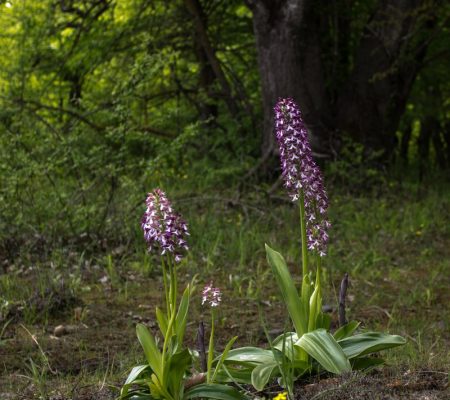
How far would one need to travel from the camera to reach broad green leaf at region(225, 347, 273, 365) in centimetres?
338

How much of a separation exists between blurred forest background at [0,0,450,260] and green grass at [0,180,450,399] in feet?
2.29

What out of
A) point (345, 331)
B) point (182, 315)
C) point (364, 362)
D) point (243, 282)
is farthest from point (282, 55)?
point (182, 315)

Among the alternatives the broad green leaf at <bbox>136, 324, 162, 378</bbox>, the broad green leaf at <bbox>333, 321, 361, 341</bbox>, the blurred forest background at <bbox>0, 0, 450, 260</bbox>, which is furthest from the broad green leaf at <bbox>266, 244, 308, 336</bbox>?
the blurred forest background at <bbox>0, 0, 450, 260</bbox>

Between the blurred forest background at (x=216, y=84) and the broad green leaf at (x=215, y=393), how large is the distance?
4366 millimetres

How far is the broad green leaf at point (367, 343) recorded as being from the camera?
10.8 ft

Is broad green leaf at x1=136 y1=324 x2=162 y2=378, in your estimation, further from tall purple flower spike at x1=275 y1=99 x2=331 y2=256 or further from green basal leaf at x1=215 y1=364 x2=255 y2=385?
tall purple flower spike at x1=275 y1=99 x2=331 y2=256

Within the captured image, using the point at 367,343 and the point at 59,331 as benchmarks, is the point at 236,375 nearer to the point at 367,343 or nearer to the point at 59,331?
the point at 367,343

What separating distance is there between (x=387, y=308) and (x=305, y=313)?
2.62m

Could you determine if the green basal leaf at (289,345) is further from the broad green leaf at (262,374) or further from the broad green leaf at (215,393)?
the broad green leaf at (215,393)

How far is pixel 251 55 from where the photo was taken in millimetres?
11492

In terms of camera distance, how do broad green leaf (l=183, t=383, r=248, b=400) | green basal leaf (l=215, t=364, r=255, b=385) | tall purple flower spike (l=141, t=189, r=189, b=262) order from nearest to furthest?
tall purple flower spike (l=141, t=189, r=189, b=262)
broad green leaf (l=183, t=383, r=248, b=400)
green basal leaf (l=215, t=364, r=255, b=385)

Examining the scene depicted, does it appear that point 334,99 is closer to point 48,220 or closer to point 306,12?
point 306,12

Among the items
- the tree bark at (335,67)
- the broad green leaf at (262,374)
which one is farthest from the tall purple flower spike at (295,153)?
the tree bark at (335,67)

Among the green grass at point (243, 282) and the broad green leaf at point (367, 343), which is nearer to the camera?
the broad green leaf at point (367, 343)
